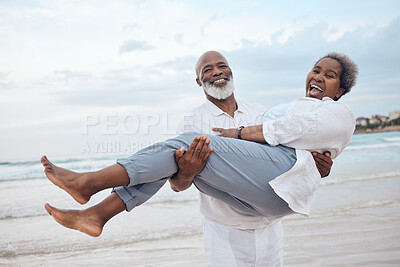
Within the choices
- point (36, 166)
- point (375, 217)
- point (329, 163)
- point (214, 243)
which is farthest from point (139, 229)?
point (36, 166)

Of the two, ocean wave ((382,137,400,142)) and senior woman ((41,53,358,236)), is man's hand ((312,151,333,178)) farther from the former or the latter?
ocean wave ((382,137,400,142))

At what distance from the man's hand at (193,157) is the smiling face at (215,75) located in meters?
0.95

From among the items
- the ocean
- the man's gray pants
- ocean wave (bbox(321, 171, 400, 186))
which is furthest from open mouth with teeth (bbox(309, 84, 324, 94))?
ocean wave (bbox(321, 171, 400, 186))

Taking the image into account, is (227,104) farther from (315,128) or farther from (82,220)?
(82,220)

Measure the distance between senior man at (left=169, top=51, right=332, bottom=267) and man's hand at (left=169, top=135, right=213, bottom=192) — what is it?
2.13ft

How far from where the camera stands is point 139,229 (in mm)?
5523

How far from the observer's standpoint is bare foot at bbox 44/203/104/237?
204 centimetres

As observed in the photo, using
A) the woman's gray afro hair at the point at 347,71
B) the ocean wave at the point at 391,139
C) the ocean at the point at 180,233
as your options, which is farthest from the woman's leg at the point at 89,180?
the ocean wave at the point at 391,139

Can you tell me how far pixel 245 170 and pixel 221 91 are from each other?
0.90 metres

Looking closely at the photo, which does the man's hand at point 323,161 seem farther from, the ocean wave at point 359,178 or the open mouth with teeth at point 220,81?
the ocean wave at point 359,178

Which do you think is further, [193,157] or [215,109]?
[215,109]

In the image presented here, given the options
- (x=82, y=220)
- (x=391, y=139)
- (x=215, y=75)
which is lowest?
(x=391, y=139)

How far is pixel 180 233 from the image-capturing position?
5188 mm

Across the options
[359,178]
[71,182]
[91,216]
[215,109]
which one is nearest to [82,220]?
[91,216]
